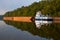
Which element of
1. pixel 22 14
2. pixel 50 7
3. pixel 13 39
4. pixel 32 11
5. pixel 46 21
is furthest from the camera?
pixel 22 14

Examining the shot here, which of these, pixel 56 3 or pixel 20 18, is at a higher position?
pixel 56 3

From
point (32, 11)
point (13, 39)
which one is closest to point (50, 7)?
point (32, 11)

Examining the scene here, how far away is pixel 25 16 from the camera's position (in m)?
77.8

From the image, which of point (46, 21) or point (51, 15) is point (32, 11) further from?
point (46, 21)

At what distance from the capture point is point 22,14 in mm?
82312

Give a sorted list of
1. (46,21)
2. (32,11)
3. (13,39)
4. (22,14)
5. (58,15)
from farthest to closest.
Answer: (22,14)
(32,11)
(58,15)
(46,21)
(13,39)

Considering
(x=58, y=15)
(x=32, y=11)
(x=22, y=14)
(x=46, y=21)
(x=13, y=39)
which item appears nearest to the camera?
(x=13, y=39)

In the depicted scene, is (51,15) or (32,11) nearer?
(51,15)

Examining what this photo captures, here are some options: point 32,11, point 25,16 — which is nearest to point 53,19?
point 32,11

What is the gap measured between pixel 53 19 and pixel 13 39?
1266 inches

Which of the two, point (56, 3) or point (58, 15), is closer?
point (58, 15)

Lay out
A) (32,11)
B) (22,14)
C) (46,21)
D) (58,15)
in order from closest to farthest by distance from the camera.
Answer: (46,21) < (58,15) < (32,11) < (22,14)

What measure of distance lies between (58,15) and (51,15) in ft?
6.25

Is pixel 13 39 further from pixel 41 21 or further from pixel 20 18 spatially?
pixel 20 18
